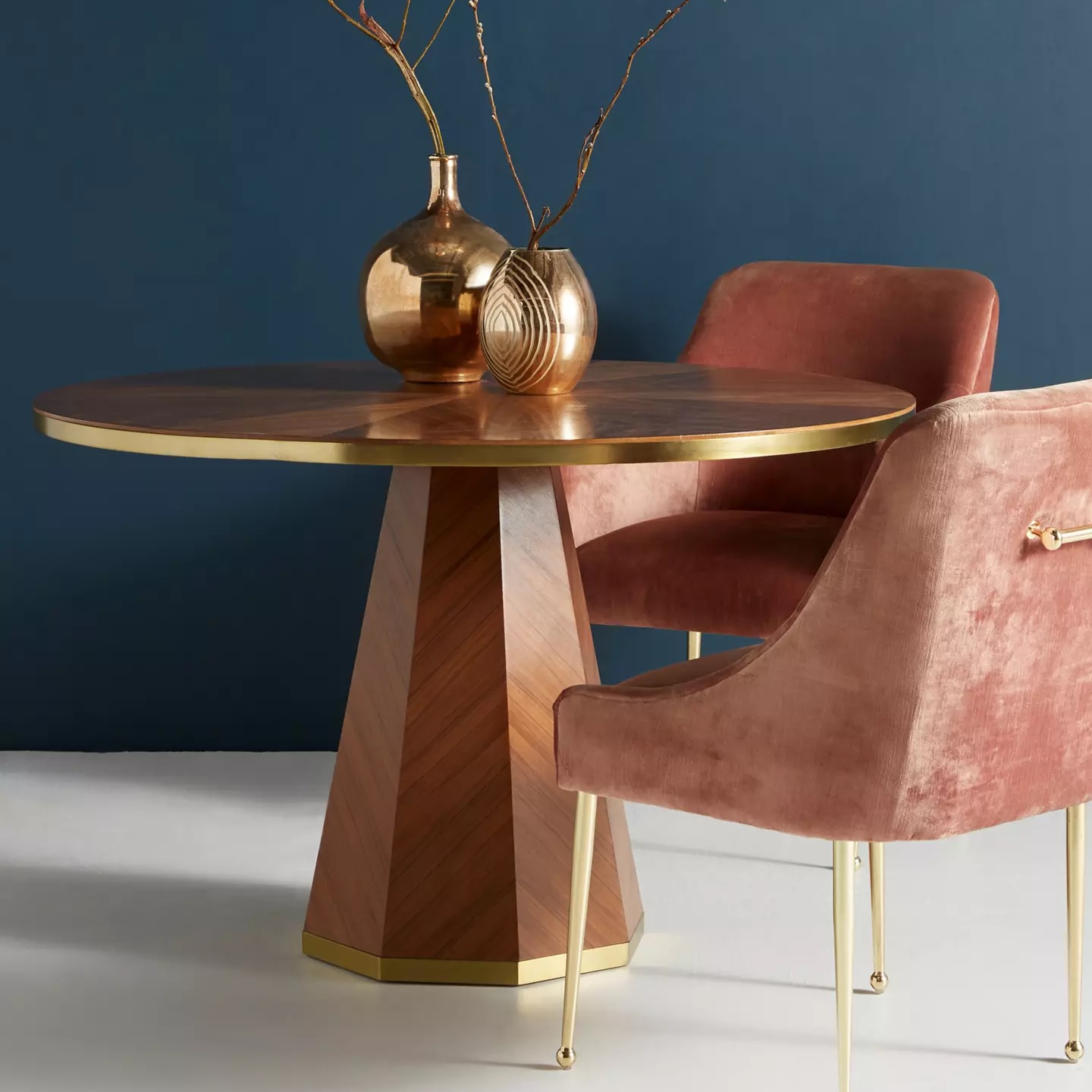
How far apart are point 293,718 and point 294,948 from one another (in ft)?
3.22

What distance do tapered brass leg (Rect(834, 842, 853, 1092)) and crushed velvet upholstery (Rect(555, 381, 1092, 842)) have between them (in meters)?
0.06

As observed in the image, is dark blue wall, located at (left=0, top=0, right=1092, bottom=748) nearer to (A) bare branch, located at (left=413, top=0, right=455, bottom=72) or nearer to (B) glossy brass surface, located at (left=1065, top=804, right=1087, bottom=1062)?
(A) bare branch, located at (left=413, top=0, right=455, bottom=72)

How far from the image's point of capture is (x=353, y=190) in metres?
3.05

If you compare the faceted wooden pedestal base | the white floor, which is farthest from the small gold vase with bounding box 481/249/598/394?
the white floor

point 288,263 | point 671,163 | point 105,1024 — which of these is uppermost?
point 671,163

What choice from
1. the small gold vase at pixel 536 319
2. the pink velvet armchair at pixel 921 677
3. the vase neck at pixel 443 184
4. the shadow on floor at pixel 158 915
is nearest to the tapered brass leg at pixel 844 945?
the pink velvet armchair at pixel 921 677

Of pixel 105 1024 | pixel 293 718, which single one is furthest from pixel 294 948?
pixel 293 718

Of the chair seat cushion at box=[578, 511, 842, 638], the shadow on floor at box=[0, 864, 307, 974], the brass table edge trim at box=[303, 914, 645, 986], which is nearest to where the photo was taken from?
the brass table edge trim at box=[303, 914, 645, 986]

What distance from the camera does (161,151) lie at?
3033 mm

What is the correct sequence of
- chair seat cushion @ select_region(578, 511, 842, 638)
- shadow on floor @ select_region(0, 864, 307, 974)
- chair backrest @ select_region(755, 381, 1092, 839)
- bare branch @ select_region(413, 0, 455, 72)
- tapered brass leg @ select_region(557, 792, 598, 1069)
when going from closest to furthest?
chair backrest @ select_region(755, 381, 1092, 839)
tapered brass leg @ select_region(557, 792, 598, 1069)
shadow on floor @ select_region(0, 864, 307, 974)
chair seat cushion @ select_region(578, 511, 842, 638)
bare branch @ select_region(413, 0, 455, 72)

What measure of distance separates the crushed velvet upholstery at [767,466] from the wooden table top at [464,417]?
309mm

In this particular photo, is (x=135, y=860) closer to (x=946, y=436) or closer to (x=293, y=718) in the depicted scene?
(x=293, y=718)

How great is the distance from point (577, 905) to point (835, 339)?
Result: 4.18ft

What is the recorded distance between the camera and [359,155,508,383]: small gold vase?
84.7 inches
